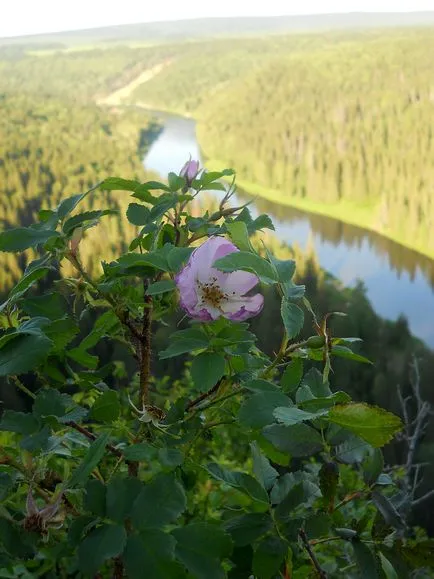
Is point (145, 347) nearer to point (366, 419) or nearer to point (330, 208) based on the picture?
point (366, 419)

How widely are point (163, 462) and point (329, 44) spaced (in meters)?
17.1

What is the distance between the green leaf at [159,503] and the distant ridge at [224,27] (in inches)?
625

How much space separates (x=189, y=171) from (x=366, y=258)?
984 centimetres

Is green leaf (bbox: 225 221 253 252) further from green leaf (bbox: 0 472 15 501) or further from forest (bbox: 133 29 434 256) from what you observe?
forest (bbox: 133 29 434 256)

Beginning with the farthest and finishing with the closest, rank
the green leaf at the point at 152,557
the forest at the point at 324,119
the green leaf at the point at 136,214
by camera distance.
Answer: the forest at the point at 324,119
the green leaf at the point at 136,214
the green leaf at the point at 152,557

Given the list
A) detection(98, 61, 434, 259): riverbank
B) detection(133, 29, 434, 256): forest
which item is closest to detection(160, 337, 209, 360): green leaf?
detection(133, 29, 434, 256): forest

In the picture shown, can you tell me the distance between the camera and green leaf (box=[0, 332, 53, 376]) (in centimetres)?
38

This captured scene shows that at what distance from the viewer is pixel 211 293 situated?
44 cm

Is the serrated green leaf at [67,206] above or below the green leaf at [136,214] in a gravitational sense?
above

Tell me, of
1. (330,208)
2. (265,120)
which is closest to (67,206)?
(330,208)

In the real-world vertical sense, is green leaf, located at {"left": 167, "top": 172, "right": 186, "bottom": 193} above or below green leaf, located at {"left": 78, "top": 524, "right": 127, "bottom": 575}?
above

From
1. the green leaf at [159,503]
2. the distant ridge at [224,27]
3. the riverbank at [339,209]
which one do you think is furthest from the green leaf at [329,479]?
the distant ridge at [224,27]

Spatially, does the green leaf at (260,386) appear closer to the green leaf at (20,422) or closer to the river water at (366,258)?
the green leaf at (20,422)

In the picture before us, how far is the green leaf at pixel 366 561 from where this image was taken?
1.19ft
